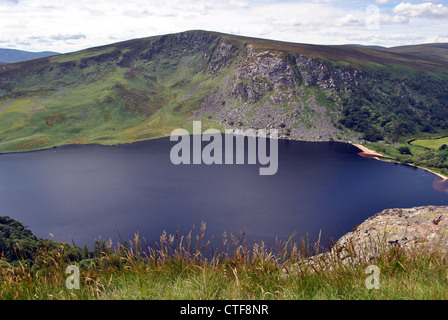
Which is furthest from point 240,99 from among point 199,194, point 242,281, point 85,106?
point 242,281

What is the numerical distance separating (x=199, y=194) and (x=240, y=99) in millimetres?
101885

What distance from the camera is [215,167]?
94.0 meters

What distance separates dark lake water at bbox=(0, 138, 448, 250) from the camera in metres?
55.1

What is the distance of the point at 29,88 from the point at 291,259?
210934 millimetres

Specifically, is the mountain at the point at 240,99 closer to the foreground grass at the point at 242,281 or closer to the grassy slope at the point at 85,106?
the grassy slope at the point at 85,106

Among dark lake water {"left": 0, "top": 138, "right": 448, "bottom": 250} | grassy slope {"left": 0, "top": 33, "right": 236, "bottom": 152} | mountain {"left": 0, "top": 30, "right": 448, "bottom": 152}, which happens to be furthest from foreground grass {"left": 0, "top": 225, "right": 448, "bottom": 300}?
grassy slope {"left": 0, "top": 33, "right": 236, "bottom": 152}

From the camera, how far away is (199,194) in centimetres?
7175

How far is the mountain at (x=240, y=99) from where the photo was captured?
139m

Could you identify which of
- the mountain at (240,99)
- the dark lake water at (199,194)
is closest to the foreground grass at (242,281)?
the dark lake water at (199,194)

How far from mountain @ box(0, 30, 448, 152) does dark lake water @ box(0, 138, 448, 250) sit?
3170 cm

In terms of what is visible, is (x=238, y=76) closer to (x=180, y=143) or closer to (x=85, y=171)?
(x=180, y=143)

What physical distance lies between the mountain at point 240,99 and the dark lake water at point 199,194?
31.7 m

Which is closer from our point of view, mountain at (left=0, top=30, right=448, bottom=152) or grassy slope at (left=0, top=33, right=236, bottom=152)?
grassy slope at (left=0, top=33, right=236, bottom=152)

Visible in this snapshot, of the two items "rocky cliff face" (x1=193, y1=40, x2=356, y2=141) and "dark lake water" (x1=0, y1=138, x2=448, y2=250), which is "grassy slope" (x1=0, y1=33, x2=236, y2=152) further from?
"dark lake water" (x1=0, y1=138, x2=448, y2=250)
